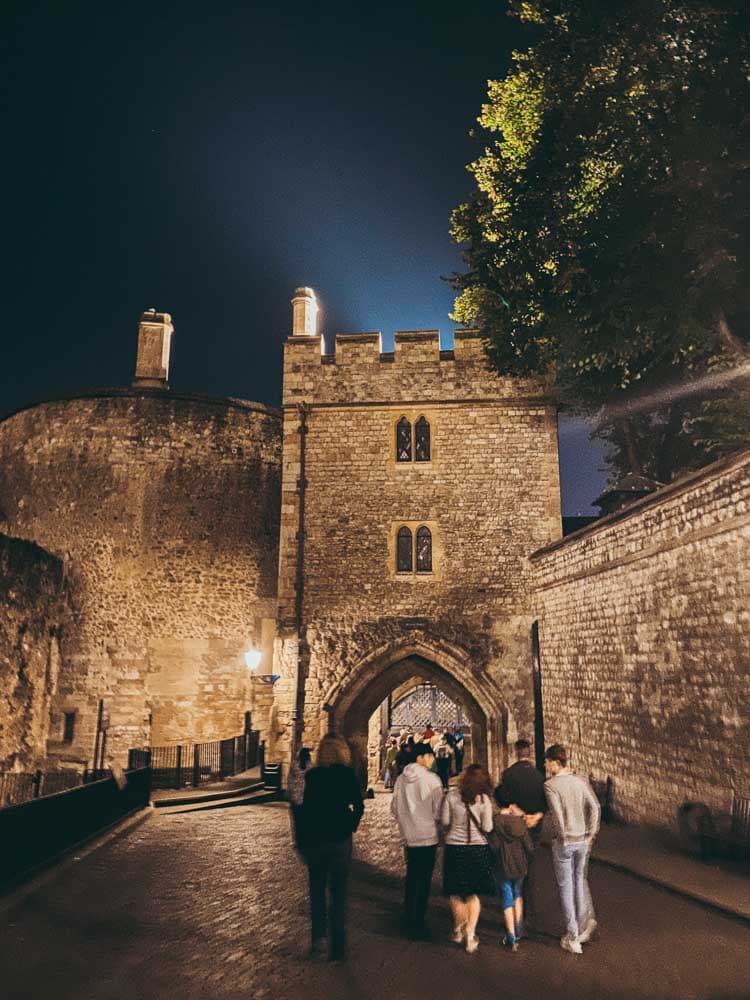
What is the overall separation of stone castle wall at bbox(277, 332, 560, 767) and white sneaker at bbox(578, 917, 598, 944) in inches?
353

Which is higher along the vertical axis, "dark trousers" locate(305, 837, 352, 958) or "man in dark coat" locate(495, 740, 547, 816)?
"man in dark coat" locate(495, 740, 547, 816)

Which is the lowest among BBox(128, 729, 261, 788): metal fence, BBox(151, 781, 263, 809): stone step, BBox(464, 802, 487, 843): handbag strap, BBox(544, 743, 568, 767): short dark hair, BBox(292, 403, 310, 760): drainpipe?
BBox(151, 781, 263, 809): stone step

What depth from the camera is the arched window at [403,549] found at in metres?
15.4

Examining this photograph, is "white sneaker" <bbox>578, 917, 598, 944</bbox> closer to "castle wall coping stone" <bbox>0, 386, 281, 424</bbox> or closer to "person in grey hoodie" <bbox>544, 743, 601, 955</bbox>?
"person in grey hoodie" <bbox>544, 743, 601, 955</bbox>

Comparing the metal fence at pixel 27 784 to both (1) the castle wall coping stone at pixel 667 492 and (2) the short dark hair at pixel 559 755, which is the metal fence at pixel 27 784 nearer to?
(2) the short dark hair at pixel 559 755

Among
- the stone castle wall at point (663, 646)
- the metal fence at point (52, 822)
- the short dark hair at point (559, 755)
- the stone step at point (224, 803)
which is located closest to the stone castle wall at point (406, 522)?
the stone step at point (224, 803)

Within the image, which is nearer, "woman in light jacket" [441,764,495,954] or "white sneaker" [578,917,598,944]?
"woman in light jacket" [441,764,495,954]

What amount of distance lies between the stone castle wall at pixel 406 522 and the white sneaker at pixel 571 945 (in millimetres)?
9235

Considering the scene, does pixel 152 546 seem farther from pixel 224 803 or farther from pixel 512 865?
pixel 512 865

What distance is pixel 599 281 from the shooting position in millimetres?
11953

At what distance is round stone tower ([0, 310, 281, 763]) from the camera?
1773cm

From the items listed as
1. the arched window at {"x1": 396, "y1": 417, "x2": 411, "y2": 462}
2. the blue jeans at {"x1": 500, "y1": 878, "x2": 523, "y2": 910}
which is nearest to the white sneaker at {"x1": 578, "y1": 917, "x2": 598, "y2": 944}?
the blue jeans at {"x1": 500, "y1": 878, "x2": 523, "y2": 910}

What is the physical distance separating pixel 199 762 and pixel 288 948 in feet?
37.1

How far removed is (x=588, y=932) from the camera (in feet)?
17.9
